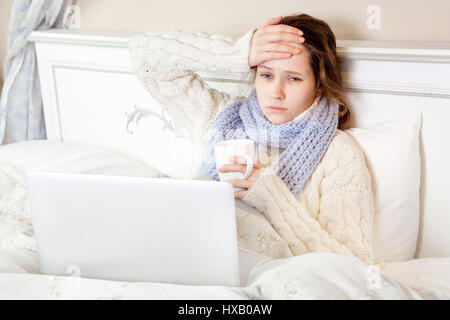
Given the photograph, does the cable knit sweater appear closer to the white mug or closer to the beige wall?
the white mug

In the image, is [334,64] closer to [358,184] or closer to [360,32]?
→ [360,32]

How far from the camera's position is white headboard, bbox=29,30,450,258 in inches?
60.4

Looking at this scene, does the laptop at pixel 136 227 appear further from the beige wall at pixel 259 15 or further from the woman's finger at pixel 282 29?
the beige wall at pixel 259 15

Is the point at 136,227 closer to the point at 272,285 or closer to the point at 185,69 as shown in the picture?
the point at 272,285

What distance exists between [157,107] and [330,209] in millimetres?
853

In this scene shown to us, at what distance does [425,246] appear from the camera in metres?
1.61

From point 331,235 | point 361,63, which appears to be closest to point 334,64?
→ point 361,63

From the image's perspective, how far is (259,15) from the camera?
6.18ft

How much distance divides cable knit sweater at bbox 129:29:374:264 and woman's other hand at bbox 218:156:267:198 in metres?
0.02

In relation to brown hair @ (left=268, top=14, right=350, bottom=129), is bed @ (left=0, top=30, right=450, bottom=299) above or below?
below

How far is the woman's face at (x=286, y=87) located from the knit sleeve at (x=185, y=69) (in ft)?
0.36

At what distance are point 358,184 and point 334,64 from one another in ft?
1.11

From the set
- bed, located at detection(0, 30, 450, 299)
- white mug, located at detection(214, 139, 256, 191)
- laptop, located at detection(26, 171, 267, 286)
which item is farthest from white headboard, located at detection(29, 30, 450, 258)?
laptop, located at detection(26, 171, 267, 286)

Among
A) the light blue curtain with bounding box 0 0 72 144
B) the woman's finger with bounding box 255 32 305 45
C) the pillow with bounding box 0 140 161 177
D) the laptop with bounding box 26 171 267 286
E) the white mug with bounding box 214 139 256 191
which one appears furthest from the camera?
the light blue curtain with bounding box 0 0 72 144
